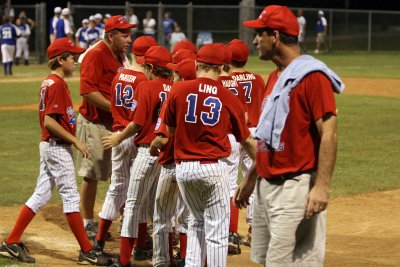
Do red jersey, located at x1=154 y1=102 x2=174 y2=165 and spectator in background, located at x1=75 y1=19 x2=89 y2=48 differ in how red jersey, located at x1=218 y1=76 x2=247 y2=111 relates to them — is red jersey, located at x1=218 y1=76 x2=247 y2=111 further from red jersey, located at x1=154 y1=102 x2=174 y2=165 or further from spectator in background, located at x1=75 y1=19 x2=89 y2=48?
spectator in background, located at x1=75 y1=19 x2=89 y2=48

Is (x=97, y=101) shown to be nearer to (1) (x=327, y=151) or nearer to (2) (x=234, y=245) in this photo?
(2) (x=234, y=245)

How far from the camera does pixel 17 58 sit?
117ft

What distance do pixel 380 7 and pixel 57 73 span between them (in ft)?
163

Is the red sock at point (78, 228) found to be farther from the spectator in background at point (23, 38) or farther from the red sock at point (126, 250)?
the spectator in background at point (23, 38)

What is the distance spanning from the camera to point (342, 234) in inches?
357

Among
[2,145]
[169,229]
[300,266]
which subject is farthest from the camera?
[2,145]

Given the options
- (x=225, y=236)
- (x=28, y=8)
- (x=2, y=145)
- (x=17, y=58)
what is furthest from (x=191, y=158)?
(x=28, y=8)

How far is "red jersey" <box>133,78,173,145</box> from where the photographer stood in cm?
727

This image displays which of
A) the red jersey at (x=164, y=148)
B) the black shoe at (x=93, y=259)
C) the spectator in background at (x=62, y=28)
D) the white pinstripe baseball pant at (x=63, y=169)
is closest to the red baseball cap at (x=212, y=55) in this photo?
the red jersey at (x=164, y=148)

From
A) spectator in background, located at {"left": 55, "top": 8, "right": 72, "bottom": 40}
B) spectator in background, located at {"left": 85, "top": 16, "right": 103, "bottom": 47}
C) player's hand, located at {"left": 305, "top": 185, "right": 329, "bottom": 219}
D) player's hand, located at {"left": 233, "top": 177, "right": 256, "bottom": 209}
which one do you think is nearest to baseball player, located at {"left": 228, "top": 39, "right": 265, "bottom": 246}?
player's hand, located at {"left": 233, "top": 177, "right": 256, "bottom": 209}

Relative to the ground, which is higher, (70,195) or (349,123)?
(70,195)

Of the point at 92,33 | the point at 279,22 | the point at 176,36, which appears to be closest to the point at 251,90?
the point at 279,22

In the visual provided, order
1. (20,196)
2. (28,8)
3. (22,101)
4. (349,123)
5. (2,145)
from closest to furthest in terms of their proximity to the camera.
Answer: (20,196) < (2,145) < (349,123) < (22,101) < (28,8)

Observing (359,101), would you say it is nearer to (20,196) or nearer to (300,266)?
(20,196)
